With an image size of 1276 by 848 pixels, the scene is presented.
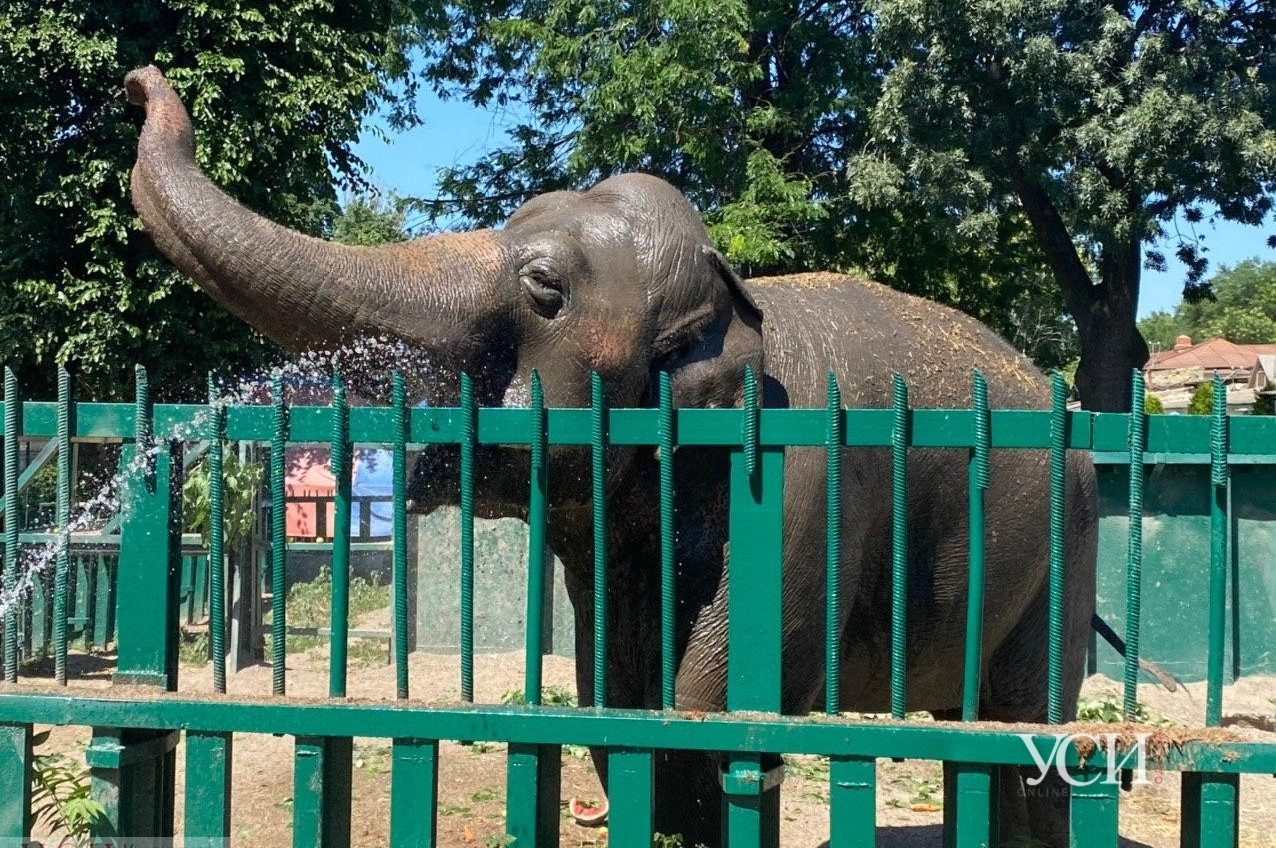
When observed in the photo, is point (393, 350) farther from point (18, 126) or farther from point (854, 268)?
point (854, 268)

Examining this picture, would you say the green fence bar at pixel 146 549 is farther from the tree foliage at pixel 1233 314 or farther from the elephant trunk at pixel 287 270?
the tree foliage at pixel 1233 314

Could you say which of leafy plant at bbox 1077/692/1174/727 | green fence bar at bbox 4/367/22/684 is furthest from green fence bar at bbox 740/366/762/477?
leafy plant at bbox 1077/692/1174/727

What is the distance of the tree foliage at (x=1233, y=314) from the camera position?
58.3m

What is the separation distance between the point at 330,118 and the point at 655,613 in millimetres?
11933

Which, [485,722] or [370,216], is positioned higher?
[370,216]

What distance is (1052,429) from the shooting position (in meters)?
2.96

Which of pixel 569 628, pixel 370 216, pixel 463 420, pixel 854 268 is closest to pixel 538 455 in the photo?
pixel 463 420

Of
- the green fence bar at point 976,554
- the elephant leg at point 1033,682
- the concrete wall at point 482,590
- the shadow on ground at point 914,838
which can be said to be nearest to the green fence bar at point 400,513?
the green fence bar at point 976,554

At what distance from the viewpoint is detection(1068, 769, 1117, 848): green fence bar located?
117 inches

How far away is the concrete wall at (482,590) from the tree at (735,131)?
15.0 feet

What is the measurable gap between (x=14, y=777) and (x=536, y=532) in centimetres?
160

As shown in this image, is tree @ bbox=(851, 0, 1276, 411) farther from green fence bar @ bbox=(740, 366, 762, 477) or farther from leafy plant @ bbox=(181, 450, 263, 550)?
green fence bar @ bbox=(740, 366, 762, 477)

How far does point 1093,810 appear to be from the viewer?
297 cm

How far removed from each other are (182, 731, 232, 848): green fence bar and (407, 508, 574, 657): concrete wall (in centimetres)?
732
